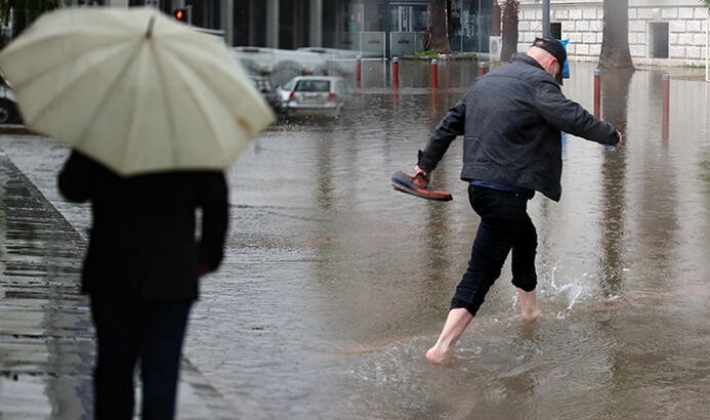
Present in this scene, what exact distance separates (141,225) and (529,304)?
4.66m

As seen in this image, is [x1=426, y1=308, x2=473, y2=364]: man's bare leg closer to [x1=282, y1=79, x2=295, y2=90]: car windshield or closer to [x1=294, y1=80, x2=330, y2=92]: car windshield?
[x1=282, y1=79, x2=295, y2=90]: car windshield

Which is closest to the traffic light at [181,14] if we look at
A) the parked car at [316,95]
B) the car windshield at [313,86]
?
the parked car at [316,95]

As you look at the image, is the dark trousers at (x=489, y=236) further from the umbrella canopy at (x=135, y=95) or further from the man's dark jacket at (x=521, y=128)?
the umbrella canopy at (x=135, y=95)

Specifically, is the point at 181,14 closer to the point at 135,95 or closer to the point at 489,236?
the point at 489,236

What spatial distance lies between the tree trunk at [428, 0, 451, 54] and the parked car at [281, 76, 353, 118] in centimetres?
149

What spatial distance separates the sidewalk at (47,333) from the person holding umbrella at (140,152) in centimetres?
152

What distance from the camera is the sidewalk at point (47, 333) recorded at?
21.7ft

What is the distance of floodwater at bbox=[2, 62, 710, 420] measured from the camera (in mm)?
7402

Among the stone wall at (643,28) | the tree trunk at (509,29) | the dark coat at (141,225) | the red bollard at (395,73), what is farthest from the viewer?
the stone wall at (643,28)

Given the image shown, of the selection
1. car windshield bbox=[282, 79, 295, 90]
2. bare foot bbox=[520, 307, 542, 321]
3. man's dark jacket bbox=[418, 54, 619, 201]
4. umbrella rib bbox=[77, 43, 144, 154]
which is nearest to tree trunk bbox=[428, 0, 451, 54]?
car windshield bbox=[282, 79, 295, 90]

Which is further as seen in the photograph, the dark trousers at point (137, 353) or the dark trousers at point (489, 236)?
the dark trousers at point (489, 236)

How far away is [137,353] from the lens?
195 inches

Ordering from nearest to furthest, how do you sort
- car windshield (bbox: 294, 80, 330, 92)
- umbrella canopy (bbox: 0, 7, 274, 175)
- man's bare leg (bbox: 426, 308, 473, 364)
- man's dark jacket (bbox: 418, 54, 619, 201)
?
1. umbrella canopy (bbox: 0, 7, 274, 175)
2. man's dark jacket (bbox: 418, 54, 619, 201)
3. man's bare leg (bbox: 426, 308, 473, 364)
4. car windshield (bbox: 294, 80, 330, 92)

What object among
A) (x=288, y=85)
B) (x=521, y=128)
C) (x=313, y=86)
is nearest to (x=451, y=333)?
(x=521, y=128)
